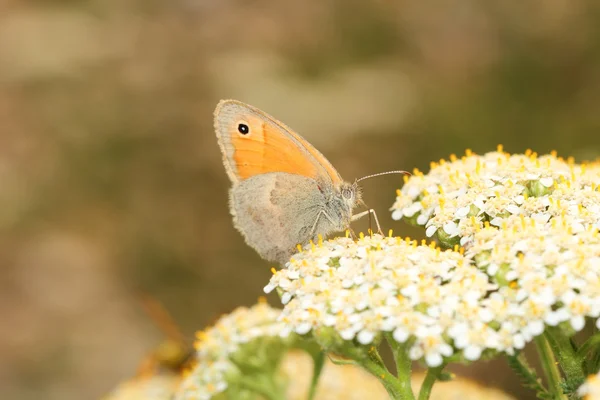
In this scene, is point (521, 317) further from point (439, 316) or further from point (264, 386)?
point (264, 386)

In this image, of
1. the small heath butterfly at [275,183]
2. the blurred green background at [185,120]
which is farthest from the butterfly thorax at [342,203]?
the blurred green background at [185,120]

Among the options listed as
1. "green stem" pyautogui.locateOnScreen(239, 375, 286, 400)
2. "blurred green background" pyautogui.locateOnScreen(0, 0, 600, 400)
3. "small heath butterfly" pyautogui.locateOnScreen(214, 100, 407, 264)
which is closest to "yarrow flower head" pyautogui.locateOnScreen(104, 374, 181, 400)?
"green stem" pyautogui.locateOnScreen(239, 375, 286, 400)

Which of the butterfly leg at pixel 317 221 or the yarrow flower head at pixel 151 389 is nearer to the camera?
the butterfly leg at pixel 317 221

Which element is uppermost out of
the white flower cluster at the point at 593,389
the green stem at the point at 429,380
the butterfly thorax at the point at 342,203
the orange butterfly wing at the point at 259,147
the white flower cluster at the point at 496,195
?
the orange butterfly wing at the point at 259,147

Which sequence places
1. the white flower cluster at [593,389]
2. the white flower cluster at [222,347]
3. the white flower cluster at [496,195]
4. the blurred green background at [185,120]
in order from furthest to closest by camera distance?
the blurred green background at [185,120]
the white flower cluster at [222,347]
the white flower cluster at [496,195]
the white flower cluster at [593,389]

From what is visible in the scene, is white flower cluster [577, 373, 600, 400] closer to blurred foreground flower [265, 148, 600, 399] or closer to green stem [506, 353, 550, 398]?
blurred foreground flower [265, 148, 600, 399]

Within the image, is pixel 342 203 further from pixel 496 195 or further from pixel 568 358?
pixel 568 358

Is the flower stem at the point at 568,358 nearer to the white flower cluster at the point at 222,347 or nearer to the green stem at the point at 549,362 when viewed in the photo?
the green stem at the point at 549,362
